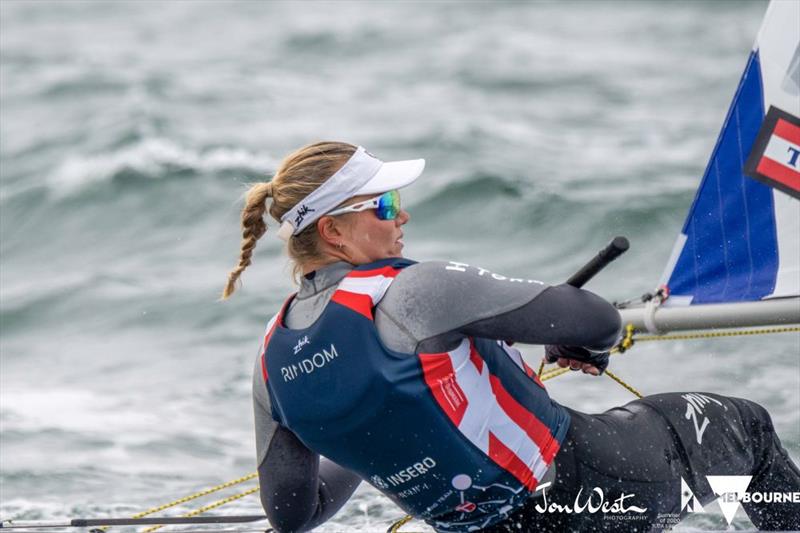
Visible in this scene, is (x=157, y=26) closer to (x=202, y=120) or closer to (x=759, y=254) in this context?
(x=202, y=120)

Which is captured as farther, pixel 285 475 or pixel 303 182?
pixel 285 475

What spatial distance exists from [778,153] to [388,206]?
4.19ft

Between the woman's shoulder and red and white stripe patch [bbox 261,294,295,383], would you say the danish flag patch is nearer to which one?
the woman's shoulder

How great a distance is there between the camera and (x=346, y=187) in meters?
2.25

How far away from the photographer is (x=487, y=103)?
448 inches

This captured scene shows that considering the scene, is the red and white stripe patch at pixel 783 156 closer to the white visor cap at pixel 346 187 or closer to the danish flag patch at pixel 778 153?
the danish flag patch at pixel 778 153

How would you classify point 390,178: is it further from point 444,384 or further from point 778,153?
point 778,153

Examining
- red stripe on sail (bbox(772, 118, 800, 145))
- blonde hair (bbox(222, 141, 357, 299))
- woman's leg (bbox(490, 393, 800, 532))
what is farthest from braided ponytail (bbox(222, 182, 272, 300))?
red stripe on sail (bbox(772, 118, 800, 145))

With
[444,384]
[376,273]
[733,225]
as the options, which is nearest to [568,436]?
[444,384]

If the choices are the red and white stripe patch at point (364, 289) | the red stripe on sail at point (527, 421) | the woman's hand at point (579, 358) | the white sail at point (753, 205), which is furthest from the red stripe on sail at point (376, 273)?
the white sail at point (753, 205)

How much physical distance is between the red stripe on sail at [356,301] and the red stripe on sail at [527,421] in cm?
25

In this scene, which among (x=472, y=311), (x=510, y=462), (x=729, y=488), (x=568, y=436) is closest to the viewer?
(x=472, y=311)

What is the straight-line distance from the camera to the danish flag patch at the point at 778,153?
10.1ft

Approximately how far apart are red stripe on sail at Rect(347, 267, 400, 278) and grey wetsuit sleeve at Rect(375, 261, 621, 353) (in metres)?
0.03
